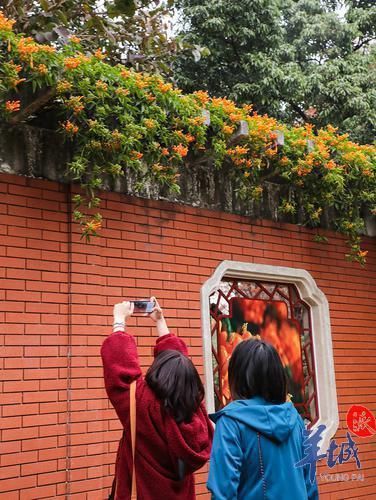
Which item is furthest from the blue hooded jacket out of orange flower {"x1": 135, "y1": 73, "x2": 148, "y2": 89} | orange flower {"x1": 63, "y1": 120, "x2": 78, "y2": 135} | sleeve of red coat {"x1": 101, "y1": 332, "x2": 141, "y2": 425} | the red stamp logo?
the red stamp logo

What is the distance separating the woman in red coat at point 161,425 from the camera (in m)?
2.88

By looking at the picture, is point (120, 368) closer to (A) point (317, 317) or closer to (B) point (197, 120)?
(B) point (197, 120)

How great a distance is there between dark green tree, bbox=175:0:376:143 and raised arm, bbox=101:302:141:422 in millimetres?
8297

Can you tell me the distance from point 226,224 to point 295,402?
1.86 m

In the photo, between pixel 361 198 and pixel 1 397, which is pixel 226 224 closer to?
pixel 361 198

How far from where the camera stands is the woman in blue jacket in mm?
2572

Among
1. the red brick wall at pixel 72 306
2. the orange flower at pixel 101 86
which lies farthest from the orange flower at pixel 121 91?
the red brick wall at pixel 72 306

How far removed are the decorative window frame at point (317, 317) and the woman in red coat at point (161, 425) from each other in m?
2.66

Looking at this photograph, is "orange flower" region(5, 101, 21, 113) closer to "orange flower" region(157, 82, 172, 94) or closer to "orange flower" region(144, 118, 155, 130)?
"orange flower" region(144, 118, 155, 130)

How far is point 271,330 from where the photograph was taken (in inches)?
239

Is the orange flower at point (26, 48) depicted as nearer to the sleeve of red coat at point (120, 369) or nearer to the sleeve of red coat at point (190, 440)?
the sleeve of red coat at point (120, 369)

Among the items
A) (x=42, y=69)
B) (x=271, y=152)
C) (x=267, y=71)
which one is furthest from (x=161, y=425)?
(x=267, y=71)

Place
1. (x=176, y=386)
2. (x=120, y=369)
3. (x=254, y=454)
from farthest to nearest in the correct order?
(x=120, y=369), (x=176, y=386), (x=254, y=454)

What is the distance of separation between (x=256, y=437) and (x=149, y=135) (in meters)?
2.74
